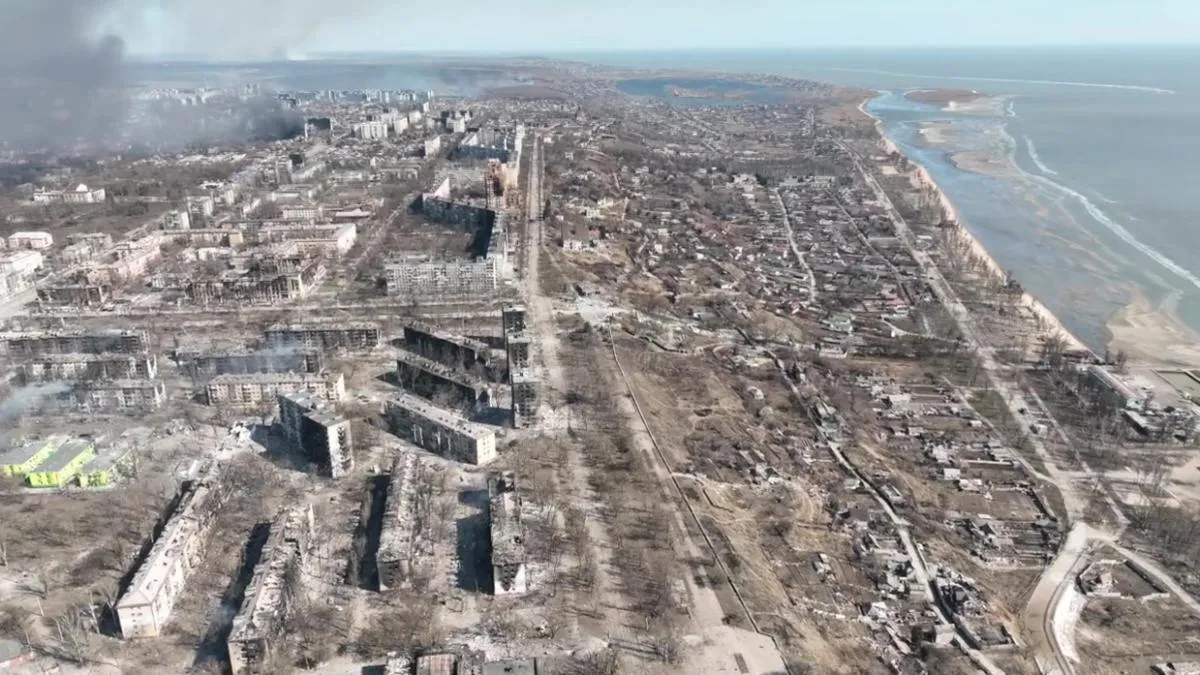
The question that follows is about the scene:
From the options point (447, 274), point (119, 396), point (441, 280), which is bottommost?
point (119, 396)

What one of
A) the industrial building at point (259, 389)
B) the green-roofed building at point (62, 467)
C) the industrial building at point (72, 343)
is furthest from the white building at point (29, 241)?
the green-roofed building at point (62, 467)

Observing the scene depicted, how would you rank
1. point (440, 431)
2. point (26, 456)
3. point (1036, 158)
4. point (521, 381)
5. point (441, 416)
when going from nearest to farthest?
point (26, 456) < point (440, 431) < point (441, 416) < point (521, 381) < point (1036, 158)

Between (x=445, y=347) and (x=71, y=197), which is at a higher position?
(x=71, y=197)

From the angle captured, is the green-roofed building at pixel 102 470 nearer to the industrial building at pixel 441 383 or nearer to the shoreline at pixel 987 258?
the industrial building at pixel 441 383

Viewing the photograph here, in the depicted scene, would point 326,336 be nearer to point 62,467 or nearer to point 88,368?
point 88,368

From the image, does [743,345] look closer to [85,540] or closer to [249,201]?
[85,540]

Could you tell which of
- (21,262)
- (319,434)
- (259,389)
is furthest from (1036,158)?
(21,262)

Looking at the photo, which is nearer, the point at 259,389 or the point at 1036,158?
the point at 259,389

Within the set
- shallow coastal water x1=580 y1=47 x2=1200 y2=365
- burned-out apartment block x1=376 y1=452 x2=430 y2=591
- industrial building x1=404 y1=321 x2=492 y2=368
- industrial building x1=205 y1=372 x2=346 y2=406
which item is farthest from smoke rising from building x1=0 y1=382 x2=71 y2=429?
shallow coastal water x1=580 y1=47 x2=1200 y2=365
